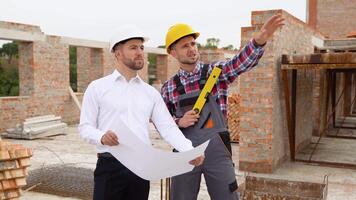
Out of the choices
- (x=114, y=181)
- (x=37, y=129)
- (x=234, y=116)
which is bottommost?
(x=37, y=129)

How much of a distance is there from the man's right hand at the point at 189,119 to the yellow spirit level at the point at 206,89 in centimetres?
4

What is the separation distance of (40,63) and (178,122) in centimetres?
1136

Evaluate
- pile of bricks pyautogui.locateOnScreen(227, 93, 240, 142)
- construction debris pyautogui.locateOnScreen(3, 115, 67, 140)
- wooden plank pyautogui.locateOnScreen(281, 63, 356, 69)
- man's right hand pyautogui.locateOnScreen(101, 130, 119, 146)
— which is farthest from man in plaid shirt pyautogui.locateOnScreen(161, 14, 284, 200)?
construction debris pyautogui.locateOnScreen(3, 115, 67, 140)

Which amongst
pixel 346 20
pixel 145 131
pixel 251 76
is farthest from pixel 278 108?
pixel 346 20

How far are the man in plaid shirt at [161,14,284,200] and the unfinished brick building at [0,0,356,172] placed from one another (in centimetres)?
432

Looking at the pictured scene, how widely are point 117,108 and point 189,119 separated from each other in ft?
1.93

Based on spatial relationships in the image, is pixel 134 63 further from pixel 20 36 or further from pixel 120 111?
pixel 20 36

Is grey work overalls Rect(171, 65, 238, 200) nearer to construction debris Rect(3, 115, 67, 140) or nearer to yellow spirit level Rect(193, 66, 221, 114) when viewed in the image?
yellow spirit level Rect(193, 66, 221, 114)

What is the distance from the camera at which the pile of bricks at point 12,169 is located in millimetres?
4723

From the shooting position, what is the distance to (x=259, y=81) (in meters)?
7.41

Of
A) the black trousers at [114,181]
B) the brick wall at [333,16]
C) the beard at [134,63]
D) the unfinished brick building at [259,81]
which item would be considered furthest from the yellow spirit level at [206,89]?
the brick wall at [333,16]

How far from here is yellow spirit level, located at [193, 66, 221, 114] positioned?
3064mm

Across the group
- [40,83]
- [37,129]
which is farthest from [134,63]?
[40,83]

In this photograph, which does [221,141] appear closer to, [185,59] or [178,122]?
[178,122]
